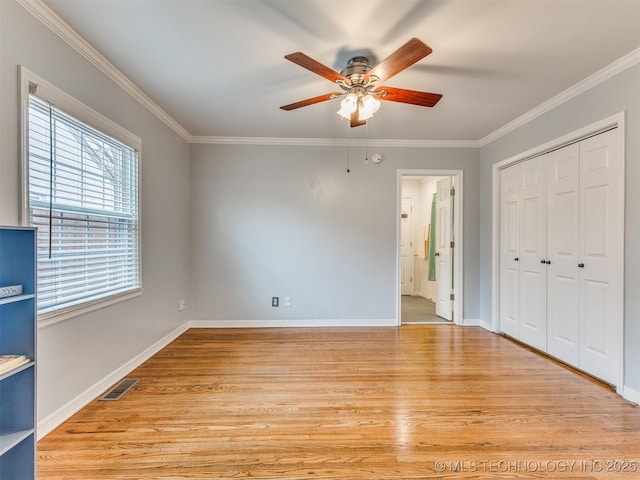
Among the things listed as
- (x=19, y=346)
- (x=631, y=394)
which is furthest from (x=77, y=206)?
(x=631, y=394)

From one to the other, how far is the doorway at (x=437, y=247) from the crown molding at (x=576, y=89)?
0.82 m

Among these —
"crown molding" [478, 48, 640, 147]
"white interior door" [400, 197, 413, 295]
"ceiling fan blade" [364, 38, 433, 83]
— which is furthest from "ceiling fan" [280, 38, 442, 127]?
"white interior door" [400, 197, 413, 295]

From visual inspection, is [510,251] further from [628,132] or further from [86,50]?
[86,50]

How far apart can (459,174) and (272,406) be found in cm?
357

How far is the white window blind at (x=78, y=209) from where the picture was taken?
5.58ft

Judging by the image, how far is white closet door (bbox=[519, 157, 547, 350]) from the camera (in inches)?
116

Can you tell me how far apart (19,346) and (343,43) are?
94.4 inches

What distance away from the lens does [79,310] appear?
1.98 meters

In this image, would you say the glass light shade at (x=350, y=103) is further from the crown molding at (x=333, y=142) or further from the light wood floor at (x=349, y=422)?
the light wood floor at (x=349, y=422)

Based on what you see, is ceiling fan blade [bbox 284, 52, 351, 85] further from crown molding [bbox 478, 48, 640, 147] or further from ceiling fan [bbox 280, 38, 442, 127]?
crown molding [bbox 478, 48, 640, 147]

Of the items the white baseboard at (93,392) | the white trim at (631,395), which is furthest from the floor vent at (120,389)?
the white trim at (631,395)

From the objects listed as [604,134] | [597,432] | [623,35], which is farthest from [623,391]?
[623,35]

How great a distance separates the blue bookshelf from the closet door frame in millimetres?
3627

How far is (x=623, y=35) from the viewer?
6.12 ft
